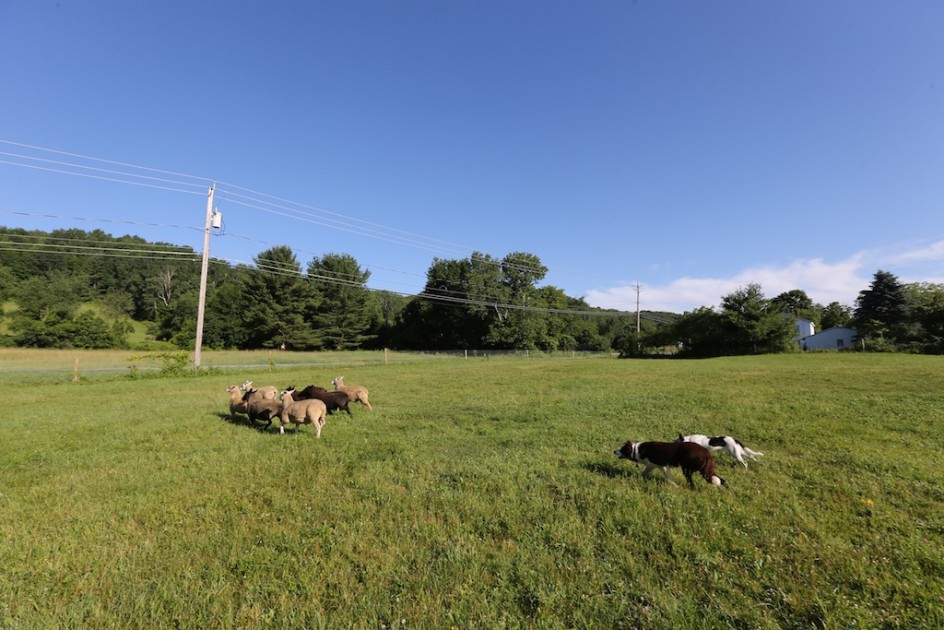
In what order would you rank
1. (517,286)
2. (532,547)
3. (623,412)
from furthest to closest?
1. (517,286)
2. (623,412)
3. (532,547)

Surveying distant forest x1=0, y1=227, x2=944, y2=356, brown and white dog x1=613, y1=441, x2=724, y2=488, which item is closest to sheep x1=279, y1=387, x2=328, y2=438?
brown and white dog x1=613, y1=441, x2=724, y2=488

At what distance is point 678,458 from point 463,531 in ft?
9.99

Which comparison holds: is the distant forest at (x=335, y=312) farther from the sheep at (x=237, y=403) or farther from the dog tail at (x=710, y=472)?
the dog tail at (x=710, y=472)

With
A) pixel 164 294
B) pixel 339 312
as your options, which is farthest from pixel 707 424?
pixel 164 294

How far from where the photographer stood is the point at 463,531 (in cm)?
407

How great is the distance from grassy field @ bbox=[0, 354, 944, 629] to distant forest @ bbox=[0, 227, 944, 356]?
1695 inches

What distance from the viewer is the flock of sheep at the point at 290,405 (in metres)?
8.00

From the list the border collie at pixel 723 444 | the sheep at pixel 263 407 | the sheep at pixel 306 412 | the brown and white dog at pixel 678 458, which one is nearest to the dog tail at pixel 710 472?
the brown and white dog at pixel 678 458

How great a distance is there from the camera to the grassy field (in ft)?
9.52

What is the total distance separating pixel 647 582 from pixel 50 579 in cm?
493

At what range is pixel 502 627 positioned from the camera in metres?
2.69

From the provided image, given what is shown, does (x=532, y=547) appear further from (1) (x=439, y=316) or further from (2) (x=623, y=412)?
(1) (x=439, y=316)

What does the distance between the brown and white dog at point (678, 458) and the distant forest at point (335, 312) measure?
150ft

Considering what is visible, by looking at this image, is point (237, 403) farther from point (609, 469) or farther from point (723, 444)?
point (723, 444)
